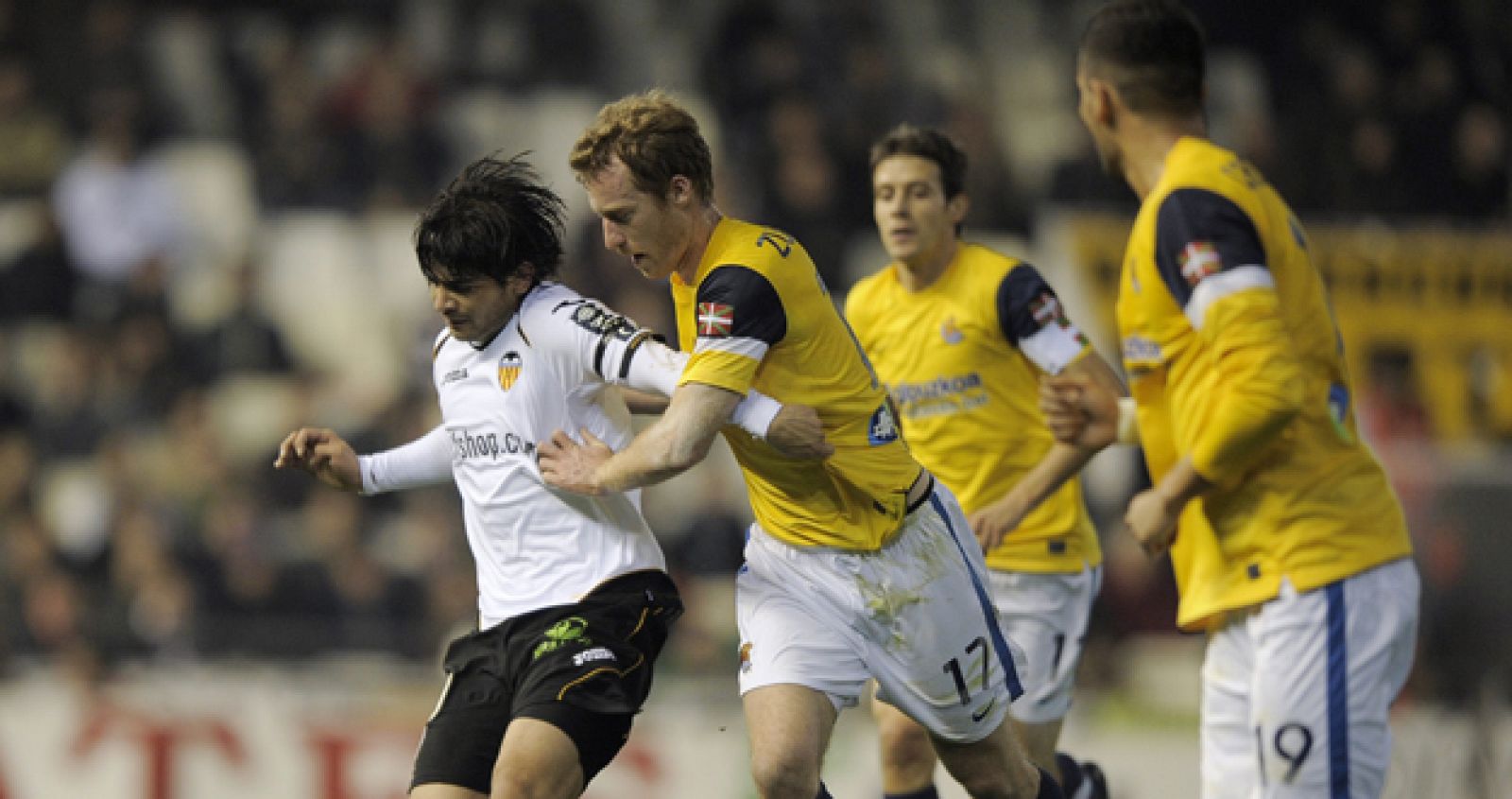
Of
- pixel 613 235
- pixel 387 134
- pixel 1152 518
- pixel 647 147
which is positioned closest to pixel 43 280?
pixel 387 134

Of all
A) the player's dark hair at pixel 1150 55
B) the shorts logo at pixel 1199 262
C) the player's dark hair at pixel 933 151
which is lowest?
the shorts logo at pixel 1199 262

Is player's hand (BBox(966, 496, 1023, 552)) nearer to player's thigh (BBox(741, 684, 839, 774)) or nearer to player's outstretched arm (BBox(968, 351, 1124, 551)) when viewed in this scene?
player's outstretched arm (BBox(968, 351, 1124, 551))

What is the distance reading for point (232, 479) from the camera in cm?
1181

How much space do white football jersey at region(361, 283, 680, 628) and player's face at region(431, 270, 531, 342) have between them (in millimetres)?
39

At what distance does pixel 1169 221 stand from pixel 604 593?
6.39 ft

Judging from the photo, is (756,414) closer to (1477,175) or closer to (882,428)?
(882,428)

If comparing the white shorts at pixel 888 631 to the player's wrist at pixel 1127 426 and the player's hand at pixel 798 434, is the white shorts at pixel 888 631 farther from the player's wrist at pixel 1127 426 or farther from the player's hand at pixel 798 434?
the player's wrist at pixel 1127 426

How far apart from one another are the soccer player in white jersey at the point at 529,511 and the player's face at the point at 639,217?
0.24 metres

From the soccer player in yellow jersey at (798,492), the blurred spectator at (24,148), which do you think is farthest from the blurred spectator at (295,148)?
the soccer player in yellow jersey at (798,492)

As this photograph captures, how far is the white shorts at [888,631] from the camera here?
506cm

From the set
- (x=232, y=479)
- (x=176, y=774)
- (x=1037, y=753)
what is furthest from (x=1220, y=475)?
(x=232, y=479)

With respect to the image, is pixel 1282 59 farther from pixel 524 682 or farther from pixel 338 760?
pixel 524 682

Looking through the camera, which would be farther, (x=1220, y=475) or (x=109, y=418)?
(x=109, y=418)

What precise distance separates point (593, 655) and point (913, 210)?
2127 mm
